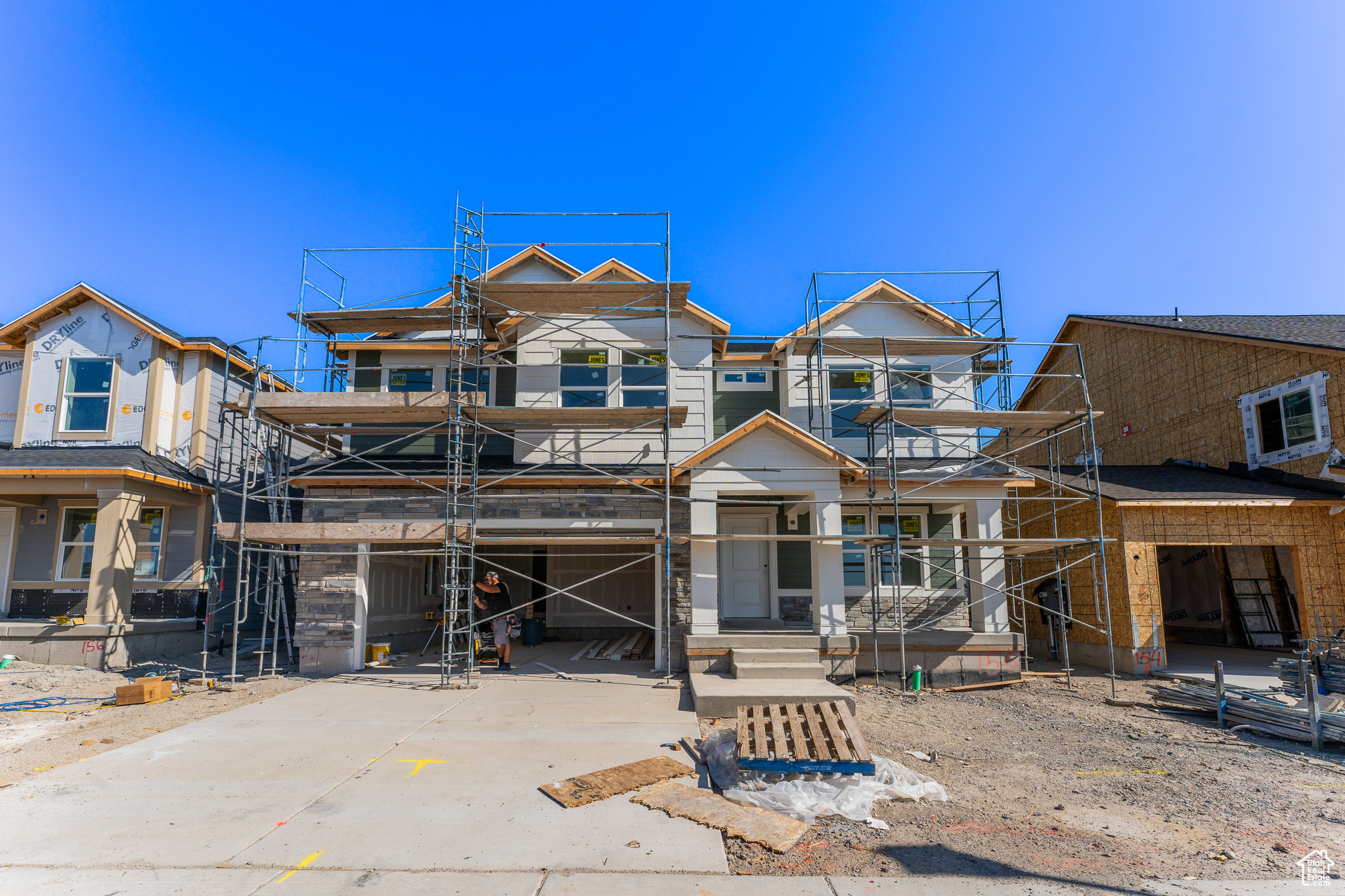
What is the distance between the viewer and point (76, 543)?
50.0 feet

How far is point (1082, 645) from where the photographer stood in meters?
14.1

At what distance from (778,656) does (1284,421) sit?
461 inches

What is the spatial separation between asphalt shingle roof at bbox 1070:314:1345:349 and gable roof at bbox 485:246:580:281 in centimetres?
1363

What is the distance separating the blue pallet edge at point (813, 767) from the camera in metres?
6.11

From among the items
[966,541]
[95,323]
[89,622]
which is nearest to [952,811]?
[966,541]

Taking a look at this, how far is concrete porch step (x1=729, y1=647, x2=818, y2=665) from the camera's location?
1062 cm

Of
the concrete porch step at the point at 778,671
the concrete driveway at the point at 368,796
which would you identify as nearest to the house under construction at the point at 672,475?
the concrete porch step at the point at 778,671

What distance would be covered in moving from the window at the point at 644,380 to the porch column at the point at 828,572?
367 cm

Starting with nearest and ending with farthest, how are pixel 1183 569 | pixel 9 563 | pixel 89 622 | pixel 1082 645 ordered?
pixel 89 622
pixel 1082 645
pixel 9 563
pixel 1183 569

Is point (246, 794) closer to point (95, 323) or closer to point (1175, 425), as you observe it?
point (95, 323)

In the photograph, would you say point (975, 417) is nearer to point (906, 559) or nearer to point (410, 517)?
point (906, 559)

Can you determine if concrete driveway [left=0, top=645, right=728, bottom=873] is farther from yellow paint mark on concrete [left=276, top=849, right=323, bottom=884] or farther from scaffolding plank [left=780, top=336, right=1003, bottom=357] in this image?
scaffolding plank [left=780, top=336, right=1003, bottom=357]

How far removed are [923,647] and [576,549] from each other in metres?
8.12

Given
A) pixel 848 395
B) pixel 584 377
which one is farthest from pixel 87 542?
pixel 848 395
